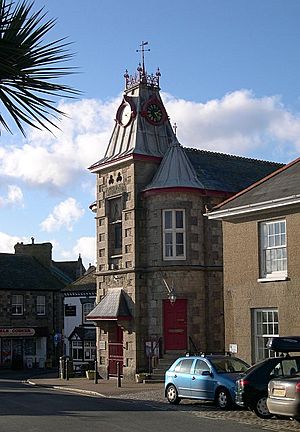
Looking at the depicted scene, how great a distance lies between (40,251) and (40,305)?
6844mm

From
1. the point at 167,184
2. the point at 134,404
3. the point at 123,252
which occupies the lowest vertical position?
the point at 134,404

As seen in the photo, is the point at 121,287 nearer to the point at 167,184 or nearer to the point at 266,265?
the point at 167,184

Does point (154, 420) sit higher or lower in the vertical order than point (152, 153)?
lower

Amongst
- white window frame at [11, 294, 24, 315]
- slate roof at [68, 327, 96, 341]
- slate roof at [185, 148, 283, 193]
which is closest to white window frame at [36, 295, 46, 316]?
white window frame at [11, 294, 24, 315]

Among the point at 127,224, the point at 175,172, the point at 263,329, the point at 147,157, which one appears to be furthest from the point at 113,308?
the point at 263,329

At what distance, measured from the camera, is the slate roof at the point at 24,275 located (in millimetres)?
51719

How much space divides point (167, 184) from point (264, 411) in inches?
594

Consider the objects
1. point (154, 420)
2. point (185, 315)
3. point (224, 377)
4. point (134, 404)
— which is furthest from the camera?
point (185, 315)

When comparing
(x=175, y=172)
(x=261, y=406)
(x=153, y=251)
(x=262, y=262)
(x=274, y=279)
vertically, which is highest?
(x=175, y=172)

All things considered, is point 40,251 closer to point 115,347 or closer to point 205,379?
point 115,347

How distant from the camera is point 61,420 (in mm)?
16891

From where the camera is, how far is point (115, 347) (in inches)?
1277

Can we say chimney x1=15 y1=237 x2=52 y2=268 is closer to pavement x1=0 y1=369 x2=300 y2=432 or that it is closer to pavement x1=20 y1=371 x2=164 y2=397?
pavement x1=0 y1=369 x2=300 y2=432

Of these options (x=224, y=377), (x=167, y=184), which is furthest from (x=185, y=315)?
(x=224, y=377)
